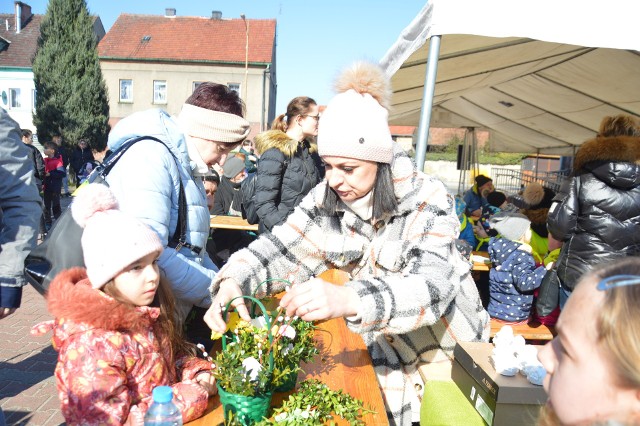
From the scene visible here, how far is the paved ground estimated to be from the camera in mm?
3420

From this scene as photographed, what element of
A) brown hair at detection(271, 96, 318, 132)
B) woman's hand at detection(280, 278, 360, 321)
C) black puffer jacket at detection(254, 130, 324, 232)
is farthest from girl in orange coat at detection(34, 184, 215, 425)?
brown hair at detection(271, 96, 318, 132)

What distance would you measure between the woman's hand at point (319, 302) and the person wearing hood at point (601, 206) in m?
2.91

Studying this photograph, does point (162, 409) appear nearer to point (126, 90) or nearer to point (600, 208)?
point (600, 208)

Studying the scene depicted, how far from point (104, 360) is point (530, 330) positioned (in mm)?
3745

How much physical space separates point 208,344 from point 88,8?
31.5m

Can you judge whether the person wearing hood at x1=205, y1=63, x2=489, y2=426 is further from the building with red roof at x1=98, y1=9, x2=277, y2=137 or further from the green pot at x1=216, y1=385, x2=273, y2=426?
the building with red roof at x1=98, y1=9, x2=277, y2=137

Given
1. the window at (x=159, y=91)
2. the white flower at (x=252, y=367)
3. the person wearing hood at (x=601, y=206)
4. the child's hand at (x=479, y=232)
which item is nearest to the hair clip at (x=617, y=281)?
the white flower at (x=252, y=367)

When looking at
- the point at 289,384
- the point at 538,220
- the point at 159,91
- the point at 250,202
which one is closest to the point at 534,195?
the point at 538,220

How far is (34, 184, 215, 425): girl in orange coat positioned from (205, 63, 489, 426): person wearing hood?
0.23 m

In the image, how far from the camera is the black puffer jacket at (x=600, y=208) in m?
3.55

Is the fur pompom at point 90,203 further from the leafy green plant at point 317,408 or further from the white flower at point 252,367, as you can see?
the leafy green plant at point 317,408

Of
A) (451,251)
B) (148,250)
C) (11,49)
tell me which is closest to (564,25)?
(451,251)

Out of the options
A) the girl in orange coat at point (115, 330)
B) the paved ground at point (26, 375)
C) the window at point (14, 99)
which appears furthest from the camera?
the window at point (14, 99)

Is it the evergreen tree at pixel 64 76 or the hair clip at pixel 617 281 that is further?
the evergreen tree at pixel 64 76
